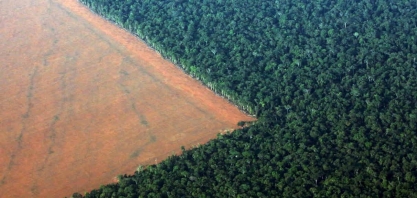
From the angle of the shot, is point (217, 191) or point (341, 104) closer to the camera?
point (217, 191)

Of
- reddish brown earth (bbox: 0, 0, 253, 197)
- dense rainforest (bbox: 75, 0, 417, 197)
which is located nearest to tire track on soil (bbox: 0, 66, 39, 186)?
reddish brown earth (bbox: 0, 0, 253, 197)

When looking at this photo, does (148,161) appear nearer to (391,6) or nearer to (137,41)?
(137,41)

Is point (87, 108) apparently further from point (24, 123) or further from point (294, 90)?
point (294, 90)

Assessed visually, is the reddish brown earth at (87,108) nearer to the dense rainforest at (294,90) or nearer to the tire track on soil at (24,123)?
the tire track on soil at (24,123)

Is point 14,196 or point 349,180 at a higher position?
point 349,180

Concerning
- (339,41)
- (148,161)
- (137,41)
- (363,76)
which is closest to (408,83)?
(363,76)

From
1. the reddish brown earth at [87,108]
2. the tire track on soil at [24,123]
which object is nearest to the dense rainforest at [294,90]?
the reddish brown earth at [87,108]

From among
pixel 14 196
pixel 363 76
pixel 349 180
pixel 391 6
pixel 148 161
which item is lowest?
pixel 14 196
